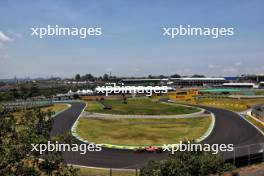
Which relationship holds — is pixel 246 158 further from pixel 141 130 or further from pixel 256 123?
pixel 256 123

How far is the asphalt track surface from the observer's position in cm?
3684

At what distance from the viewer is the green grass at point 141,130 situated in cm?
4997

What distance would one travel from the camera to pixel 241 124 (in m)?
63.5

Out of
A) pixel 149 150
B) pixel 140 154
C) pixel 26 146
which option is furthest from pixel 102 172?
pixel 26 146

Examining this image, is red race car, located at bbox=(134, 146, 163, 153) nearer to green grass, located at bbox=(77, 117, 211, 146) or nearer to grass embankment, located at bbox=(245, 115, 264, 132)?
green grass, located at bbox=(77, 117, 211, 146)

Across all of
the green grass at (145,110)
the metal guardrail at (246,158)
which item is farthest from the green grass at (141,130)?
the metal guardrail at (246,158)

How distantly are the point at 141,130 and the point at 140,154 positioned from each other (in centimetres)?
1758

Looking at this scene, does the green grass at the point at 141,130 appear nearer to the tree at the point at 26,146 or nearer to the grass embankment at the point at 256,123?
the grass embankment at the point at 256,123

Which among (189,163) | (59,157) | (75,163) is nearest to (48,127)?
(59,157)

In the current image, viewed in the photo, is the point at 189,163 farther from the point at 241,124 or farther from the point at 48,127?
the point at 241,124

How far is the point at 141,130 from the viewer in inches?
2280

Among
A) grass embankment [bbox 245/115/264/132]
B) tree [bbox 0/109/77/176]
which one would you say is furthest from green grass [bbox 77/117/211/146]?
tree [bbox 0/109/77/176]

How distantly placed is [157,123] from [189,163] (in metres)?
48.8

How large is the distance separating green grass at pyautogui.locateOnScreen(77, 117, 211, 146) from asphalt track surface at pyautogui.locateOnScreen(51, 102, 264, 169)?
273 centimetres
